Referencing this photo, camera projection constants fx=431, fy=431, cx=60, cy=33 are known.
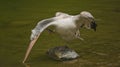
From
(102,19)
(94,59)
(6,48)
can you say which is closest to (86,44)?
(94,59)

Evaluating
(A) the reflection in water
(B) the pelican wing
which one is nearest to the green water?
(A) the reflection in water

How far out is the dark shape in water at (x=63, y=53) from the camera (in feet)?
24.1

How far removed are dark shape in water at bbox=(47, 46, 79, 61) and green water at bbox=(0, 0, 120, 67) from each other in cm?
10

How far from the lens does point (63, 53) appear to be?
7.37 meters

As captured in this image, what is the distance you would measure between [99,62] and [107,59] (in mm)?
200

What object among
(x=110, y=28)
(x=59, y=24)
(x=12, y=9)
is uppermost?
(x=59, y=24)

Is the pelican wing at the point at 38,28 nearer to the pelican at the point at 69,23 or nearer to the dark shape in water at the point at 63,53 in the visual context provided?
the pelican at the point at 69,23

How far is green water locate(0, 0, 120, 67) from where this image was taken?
7277 mm

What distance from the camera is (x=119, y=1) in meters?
13.3

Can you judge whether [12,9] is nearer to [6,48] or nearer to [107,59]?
[6,48]

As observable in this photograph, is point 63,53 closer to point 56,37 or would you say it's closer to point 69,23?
point 69,23

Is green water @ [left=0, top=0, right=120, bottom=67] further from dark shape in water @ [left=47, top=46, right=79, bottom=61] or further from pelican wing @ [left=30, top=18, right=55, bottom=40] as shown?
pelican wing @ [left=30, top=18, right=55, bottom=40]

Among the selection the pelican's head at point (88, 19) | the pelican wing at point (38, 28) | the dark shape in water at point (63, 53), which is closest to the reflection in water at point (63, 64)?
the dark shape in water at point (63, 53)

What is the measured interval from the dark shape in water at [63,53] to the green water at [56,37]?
0.33 feet
